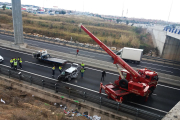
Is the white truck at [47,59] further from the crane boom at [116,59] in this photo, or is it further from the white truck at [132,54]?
the white truck at [132,54]

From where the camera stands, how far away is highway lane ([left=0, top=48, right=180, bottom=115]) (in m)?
12.2

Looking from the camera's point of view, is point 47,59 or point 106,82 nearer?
point 106,82

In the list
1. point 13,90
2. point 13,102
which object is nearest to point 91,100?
point 13,102

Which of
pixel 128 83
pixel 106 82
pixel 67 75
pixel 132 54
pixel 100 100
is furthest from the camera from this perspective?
pixel 132 54

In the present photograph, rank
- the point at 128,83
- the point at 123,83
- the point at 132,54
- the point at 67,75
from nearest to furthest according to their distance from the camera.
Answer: the point at 128,83, the point at 123,83, the point at 67,75, the point at 132,54

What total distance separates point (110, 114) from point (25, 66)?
1378 centimetres

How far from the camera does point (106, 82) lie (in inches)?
643

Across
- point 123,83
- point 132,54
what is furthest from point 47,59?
point 132,54

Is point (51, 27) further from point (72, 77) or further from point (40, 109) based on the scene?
point (40, 109)

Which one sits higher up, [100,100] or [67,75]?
[100,100]

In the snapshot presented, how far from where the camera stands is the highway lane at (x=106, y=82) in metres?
12.2

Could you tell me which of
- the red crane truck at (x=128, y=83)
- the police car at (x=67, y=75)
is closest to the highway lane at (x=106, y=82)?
the police car at (x=67, y=75)

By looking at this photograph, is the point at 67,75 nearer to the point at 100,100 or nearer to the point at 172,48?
the point at 100,100

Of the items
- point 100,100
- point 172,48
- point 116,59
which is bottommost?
point 100,100
